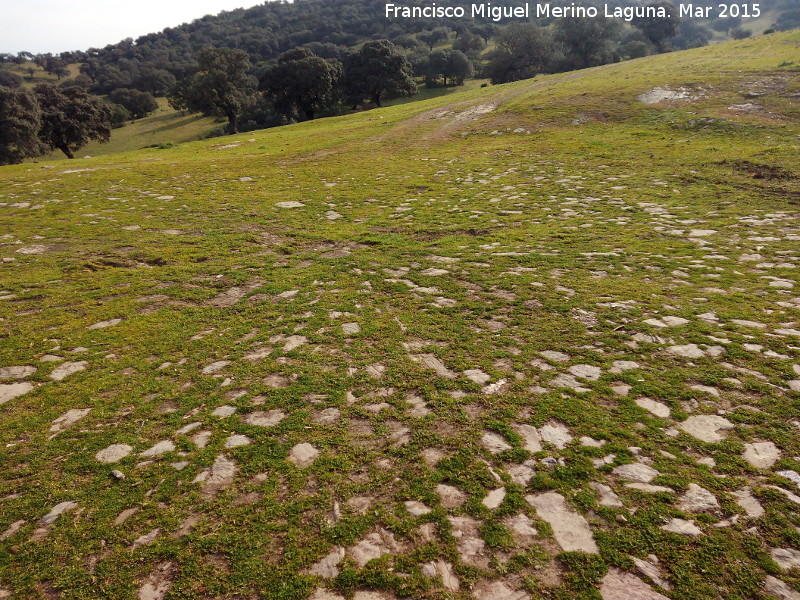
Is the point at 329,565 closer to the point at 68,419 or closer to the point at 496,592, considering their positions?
the point at 496,592

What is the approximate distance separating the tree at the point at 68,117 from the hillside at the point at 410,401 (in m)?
A: 60.5

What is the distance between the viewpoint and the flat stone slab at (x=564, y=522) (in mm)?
4004

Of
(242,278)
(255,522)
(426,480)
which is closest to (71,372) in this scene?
(242,278)

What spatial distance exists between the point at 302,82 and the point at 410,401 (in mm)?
75912

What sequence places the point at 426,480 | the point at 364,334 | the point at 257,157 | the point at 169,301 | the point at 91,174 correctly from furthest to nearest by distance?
the point at 257,157, the point at 91,174, the point at 169,301, the point at 364,334, the point at 426,480

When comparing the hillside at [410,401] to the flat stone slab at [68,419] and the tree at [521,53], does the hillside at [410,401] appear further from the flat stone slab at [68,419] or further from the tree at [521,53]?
the tree at [521,53]

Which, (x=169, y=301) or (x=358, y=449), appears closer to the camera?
(x=358, y=449)

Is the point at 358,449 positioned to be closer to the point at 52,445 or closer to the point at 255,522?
the point at 255,522

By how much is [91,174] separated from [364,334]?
22.6 metres

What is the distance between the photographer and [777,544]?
151 inches

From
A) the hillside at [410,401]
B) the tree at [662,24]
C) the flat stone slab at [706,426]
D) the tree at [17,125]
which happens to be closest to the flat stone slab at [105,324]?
the hillside at [410,401]

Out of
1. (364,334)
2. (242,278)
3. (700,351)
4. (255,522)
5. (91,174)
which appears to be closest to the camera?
(255,522)

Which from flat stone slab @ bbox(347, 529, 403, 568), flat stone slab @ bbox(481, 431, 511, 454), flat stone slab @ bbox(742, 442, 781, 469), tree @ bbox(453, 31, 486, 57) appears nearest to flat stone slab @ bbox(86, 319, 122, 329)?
flat stone slab @ bbox(347, 529, 403, 568)

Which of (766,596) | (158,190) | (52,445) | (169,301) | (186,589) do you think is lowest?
(766,596)
